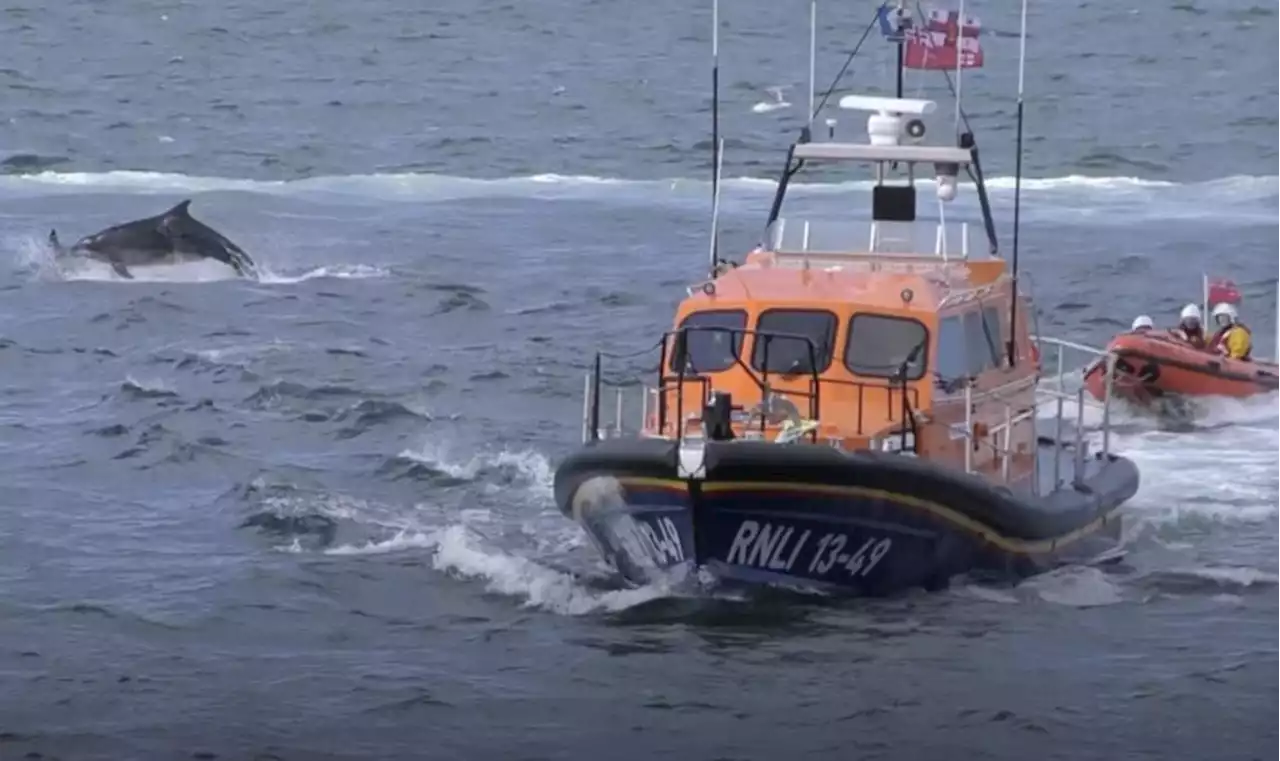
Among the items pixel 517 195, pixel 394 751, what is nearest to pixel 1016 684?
pixel 394 751

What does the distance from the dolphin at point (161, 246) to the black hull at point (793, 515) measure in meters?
15.8

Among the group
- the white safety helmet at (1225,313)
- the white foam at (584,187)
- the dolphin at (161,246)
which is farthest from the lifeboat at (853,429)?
the white foam at (584,187)

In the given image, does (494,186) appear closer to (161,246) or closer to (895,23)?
Result: (161,246)

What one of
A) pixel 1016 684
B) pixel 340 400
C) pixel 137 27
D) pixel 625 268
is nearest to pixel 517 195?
pixel 625 268

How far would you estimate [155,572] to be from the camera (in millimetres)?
18547

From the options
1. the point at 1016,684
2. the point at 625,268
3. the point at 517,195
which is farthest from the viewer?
the point at 517,195

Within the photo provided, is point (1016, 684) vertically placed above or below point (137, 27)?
below

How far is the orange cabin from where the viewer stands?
56.5ft

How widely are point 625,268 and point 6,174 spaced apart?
46.2 feet

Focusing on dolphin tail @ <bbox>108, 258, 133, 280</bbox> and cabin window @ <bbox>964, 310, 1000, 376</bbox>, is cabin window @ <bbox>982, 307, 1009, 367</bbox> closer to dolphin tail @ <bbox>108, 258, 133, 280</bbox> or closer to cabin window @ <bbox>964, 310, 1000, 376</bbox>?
cabin window @ <bbox>964, 310, 1000, 376</bbox>

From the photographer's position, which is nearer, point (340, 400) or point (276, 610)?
point (276, 610)

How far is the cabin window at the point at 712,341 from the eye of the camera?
17.7m

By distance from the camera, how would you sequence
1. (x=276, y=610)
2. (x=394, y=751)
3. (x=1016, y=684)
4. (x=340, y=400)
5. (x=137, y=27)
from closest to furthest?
1. (x=394, y=751)
2. (x=1016, y=684)
3. (x=276, y=610)
4. (x=340, y=400)
5. (x=137, y=27)

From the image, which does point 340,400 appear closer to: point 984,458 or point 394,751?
point 984,458
